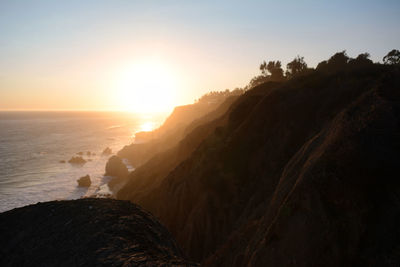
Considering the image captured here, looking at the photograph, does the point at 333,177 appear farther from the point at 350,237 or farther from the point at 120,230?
the point at 120,230

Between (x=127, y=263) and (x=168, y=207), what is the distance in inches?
746

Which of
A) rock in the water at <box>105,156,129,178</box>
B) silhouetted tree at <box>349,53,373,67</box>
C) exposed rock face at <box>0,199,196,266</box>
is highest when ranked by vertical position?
silhouetted tree at <box>349,53,373,67</box>

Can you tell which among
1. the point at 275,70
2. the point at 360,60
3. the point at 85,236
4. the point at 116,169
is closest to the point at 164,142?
the point at 116,169

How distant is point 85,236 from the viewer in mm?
10477

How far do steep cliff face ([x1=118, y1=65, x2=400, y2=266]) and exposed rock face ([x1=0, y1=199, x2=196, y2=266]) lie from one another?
4946 mm

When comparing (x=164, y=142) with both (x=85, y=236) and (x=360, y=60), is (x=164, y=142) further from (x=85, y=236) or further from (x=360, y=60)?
(x=85, y=236)

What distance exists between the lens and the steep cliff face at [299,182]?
25.4 feet

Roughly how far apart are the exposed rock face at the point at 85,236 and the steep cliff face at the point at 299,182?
4.95 metres

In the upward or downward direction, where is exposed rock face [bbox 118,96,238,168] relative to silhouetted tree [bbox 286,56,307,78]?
downward

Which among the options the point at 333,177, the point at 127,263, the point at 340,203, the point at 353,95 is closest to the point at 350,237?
the point at 340,203

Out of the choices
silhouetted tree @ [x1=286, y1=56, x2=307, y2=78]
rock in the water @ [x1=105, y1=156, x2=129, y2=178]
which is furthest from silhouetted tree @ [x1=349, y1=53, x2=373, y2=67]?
rock in the water @ [x1=105, y1=156, x2=129, y2=178]

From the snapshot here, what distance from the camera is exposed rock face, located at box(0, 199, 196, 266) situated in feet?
30.1

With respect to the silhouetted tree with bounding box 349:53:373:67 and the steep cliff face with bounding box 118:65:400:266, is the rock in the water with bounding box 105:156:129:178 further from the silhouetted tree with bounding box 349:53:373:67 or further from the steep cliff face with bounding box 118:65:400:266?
the silhouetted tree with bounding box 349:53:373:67

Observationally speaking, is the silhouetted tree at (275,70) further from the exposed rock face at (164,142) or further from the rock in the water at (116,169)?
the rock in the water at (116,169)
